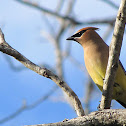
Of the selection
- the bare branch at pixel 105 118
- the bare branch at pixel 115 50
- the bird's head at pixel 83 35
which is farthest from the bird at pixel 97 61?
the bare branch at pixel 105 118

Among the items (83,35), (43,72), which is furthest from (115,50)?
(83,35)

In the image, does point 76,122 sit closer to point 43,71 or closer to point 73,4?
point 43,71

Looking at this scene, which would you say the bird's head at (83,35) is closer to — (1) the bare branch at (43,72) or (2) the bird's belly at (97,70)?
(2) the bird's belly at (97,70)

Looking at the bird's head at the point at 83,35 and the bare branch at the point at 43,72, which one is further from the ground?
the bird's head at the point at 83,35

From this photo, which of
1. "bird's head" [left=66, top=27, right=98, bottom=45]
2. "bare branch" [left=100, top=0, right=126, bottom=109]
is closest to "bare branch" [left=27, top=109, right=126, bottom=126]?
"bare branch" [left=100, top=0, right=126, bottom=109]

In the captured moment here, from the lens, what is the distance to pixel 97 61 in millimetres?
4547

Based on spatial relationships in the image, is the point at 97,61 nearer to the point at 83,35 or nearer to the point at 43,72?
the point at 83,35

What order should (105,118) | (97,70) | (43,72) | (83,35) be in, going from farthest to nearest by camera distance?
1. (83,35)
2. (97,70)
3. (43,72)
4. (105,118)

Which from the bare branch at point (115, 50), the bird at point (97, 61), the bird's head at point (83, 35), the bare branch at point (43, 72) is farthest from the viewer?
the bird's head at point (83, 35)

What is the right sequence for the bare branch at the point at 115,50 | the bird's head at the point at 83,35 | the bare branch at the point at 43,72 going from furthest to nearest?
the bird's head at the point at 83,35, the bare branch at the point at 43,72, the bare branch at the point at 115,50

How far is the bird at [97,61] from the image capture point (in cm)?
443

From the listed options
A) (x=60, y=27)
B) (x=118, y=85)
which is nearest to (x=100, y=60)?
(x=118, y=85)

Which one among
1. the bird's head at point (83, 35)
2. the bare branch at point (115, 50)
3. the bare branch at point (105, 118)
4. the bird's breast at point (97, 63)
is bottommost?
the bare branch at point (105, 118)

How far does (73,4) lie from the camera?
9961 mm
